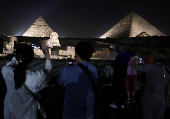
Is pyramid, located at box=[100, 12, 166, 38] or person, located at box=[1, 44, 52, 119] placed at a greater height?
pyramid, located at box=[100, 12, 166, 38]

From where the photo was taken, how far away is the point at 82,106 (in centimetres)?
124

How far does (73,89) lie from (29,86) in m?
0.44

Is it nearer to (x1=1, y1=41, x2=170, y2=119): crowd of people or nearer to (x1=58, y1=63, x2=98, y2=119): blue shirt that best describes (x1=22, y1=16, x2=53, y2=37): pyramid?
(x1=1, y1=41, x2=170, y2=119): crowd of people

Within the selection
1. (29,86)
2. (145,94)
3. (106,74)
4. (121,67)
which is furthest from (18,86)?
(106,74)

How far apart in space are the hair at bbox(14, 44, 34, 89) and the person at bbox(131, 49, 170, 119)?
133cm

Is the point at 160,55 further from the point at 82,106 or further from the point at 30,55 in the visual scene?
the point at 30,55

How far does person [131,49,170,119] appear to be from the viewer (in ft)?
5.29

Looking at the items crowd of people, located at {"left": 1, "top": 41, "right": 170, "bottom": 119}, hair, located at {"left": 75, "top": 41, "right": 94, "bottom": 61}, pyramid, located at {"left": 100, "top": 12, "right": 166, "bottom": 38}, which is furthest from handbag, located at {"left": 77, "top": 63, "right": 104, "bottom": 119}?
pyramid, located at {"left": 100, "top": 12, "right": 166, "bottom": 38}

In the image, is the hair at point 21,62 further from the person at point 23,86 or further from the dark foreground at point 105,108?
the dark foreground at point 105,108

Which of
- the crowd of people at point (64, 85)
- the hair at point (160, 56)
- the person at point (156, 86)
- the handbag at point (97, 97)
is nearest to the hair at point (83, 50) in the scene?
the crowd of people at point (64, 85)

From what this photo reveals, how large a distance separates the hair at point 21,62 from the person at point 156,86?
1.33m

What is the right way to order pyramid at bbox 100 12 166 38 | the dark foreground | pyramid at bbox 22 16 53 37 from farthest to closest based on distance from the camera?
pyramid at bbox 22 16 53 37
pyramid at bbox 100 12 166 38
the dark foreground

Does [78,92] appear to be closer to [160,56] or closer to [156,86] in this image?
[156,86]

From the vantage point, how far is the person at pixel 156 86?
63.5 inches
